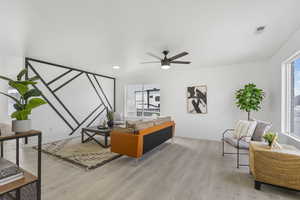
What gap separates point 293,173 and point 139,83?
5.47 metres

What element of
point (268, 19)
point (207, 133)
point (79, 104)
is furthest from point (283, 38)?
point (79, 104)

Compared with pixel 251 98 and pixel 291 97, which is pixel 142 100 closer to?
pixel 251 98

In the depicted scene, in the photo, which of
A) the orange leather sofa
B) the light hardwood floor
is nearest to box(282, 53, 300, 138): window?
the light hardwood floor

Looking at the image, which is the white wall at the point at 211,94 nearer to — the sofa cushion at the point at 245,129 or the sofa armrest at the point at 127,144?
the sofa cushion at the point at 245,129

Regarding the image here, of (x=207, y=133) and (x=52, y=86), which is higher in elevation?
(x=52, y=86)

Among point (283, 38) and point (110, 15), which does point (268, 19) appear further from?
point (110, 15)

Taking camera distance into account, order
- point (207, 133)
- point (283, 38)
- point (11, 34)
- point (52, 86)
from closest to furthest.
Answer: point (11, 34) < point (283, 38) < point (52, 86) < point (207, 133)

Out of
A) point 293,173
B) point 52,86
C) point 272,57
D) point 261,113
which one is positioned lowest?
point 293,173

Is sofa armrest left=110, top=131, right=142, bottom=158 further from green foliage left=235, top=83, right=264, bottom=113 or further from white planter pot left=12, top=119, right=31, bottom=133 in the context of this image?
green foliage left=235, top=83, right=264, bottom=113

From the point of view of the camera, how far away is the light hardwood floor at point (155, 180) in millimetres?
2047

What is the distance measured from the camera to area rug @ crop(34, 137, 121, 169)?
303 cm

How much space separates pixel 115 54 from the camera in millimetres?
4156

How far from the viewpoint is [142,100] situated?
22.0 ft

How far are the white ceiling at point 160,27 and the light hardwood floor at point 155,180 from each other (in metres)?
2.63
